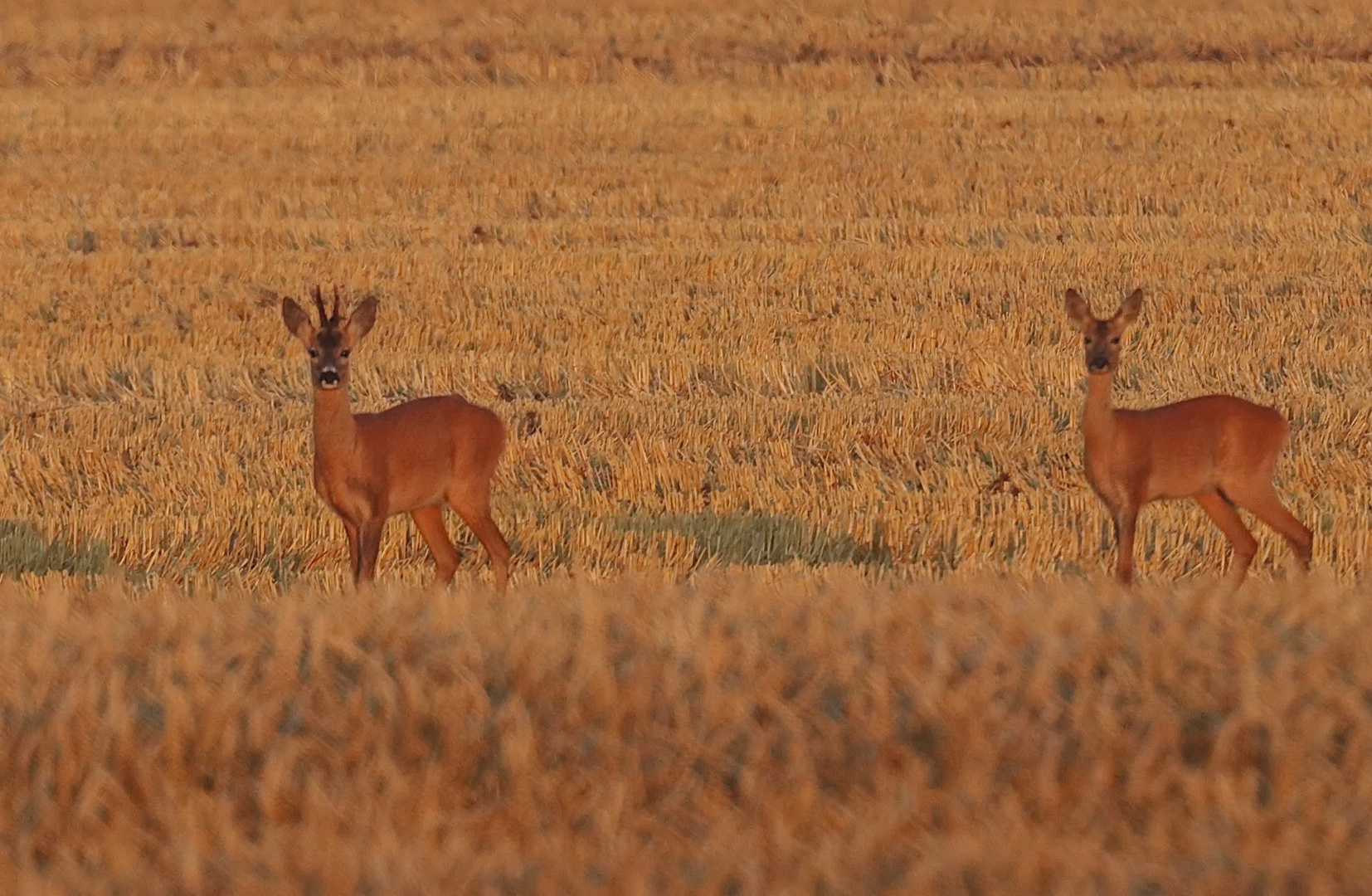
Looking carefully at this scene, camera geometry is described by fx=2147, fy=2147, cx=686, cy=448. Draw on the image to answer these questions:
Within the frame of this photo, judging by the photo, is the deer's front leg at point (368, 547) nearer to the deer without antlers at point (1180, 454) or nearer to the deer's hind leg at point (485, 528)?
the deer's hind leg at point (485, 528)

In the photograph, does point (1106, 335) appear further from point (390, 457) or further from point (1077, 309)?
point (390, 457)

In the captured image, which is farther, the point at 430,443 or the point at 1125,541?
the point at 430,443

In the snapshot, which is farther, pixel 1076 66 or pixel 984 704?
pixel 1076 66

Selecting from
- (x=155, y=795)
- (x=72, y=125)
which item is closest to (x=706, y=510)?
(x=155, y=795)

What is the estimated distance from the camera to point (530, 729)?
5.47m

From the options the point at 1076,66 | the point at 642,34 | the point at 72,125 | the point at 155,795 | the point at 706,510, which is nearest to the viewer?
the point at 155,795

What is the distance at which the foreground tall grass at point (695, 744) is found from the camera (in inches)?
185

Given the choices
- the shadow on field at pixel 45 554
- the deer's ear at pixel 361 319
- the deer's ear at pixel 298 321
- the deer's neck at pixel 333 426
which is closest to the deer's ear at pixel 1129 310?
the deer's ear at pixel 361 319

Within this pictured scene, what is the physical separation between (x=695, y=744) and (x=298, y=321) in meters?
4.49

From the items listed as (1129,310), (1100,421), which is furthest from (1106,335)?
(1100,421)

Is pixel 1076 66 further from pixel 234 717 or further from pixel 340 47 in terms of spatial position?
pixel 234 717

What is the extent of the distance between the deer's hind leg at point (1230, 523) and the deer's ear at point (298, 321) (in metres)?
4.12

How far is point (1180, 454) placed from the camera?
9.62 metres

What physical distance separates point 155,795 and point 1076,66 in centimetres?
3101
